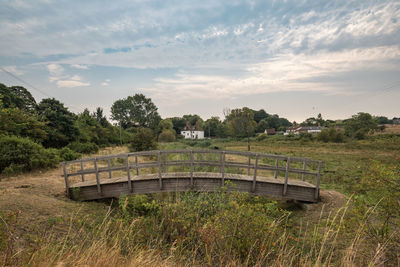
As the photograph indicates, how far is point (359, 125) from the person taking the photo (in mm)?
38844

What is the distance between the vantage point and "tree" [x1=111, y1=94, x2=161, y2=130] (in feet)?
200

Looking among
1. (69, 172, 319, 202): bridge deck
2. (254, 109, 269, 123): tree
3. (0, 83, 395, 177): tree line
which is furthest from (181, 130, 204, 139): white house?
(69, 172, 319, 202): bridge deck

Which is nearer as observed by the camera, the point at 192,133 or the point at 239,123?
the point at 239,123

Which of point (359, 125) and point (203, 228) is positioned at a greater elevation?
point (359, 125)

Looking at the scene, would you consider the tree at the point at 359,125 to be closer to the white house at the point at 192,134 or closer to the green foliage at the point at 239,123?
the green foliage at the point at 239,123

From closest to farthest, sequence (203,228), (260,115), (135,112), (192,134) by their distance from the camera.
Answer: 1. (203,228)
2. (135,112)
3. (192,134)
4. (260,115)

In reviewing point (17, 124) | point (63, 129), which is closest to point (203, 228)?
point (17, 124)

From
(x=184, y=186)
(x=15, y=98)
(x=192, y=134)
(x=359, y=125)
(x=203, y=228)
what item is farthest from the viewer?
(x=192, y=134)

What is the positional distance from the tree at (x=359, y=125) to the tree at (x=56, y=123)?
140 feet

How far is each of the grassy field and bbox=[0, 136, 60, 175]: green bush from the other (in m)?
0.95

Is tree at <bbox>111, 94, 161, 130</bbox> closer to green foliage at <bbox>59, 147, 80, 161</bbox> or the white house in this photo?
the white house

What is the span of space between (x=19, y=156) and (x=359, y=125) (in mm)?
47461

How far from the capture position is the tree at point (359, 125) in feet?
120

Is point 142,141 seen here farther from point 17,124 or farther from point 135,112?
point 135,112
